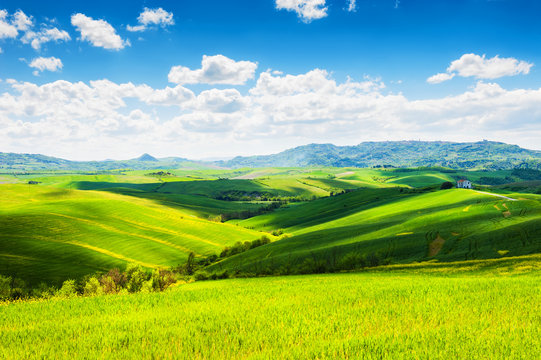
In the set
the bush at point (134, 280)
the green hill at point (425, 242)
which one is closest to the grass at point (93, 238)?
the bush at point (134, 280)

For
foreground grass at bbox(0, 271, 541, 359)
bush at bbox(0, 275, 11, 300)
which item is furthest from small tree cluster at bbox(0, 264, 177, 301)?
foreground grass at bbox(0, 271, 541, 359)

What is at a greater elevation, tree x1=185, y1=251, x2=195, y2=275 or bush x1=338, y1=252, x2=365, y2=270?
bush x1=338, y1=252, x2=365, y2=270

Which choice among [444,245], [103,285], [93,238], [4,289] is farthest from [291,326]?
[93,238]

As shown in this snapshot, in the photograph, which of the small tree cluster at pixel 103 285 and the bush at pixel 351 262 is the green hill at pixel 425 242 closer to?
the bush at pixel 351 262

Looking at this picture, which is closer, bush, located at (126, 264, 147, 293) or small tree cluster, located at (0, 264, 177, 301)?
small tree cluster, located at (0, 264, 177, 301)

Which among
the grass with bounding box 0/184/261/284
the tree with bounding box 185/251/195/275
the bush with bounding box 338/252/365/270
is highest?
the bush with bounding box 338/252/365/270

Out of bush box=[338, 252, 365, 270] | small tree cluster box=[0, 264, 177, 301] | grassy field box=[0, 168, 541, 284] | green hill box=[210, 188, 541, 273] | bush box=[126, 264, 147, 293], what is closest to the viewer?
green hill box=[210, 188, 541, 273]

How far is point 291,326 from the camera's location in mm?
12516

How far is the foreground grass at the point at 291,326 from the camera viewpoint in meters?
9.77

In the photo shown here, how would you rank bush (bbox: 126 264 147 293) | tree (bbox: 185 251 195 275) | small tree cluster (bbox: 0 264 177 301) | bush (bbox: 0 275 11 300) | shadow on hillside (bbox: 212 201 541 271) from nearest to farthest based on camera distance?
shadow on hillside (bbox: 212 201 541 271) < small tree cluster (bbox: 0 264 177 301) < bush (bbox: 126 264 147 293) < bush (bbox: 0 275 11 300) < tree (bbox: 185 251 195 275)

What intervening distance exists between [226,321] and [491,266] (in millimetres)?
44680

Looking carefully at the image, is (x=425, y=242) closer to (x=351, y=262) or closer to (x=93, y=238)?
(x=351, y=262)

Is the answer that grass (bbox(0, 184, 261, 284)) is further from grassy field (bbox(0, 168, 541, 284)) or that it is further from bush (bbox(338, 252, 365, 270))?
bush (bbox(338, 252, 365, 270))

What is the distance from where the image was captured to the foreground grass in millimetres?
9773
